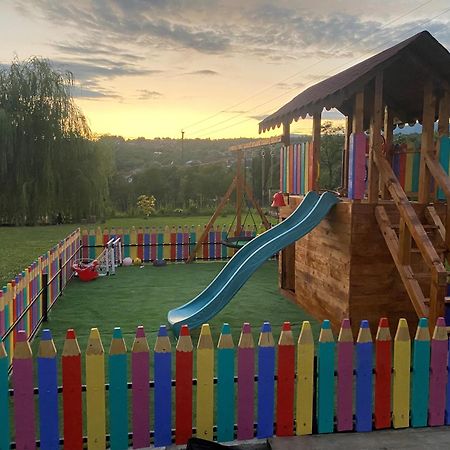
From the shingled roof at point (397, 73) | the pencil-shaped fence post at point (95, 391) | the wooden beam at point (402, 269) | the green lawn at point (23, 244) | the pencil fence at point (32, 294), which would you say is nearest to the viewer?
the pencil-shaped fence post at point (95, 391)

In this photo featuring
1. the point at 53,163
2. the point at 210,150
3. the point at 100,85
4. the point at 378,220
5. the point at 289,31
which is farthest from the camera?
the point at 210,150

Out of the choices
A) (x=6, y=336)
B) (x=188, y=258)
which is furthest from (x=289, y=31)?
(x=6, y=336)

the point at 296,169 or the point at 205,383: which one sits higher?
the point at 296,169

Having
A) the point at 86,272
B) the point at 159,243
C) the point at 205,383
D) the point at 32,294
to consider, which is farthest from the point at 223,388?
the point at 159,243

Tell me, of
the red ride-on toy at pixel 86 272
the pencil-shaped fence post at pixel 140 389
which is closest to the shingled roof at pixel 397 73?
the pencil-shaped fence post at pixel 140 389

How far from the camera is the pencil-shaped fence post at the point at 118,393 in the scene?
3.79 m

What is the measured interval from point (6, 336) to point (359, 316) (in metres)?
4.39

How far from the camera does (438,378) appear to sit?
4223 millimetres

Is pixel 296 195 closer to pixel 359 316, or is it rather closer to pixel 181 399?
pixel 359 316

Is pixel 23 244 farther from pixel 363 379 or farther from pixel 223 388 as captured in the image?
pixel 363 379

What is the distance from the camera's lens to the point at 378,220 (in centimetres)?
665

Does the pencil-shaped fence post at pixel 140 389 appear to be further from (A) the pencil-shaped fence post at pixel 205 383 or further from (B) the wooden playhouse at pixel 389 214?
(B) the wooden playhouse at pixel 389 214

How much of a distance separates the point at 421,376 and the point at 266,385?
1325 millimetres

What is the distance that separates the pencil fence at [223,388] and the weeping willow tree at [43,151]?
78.7 ft
